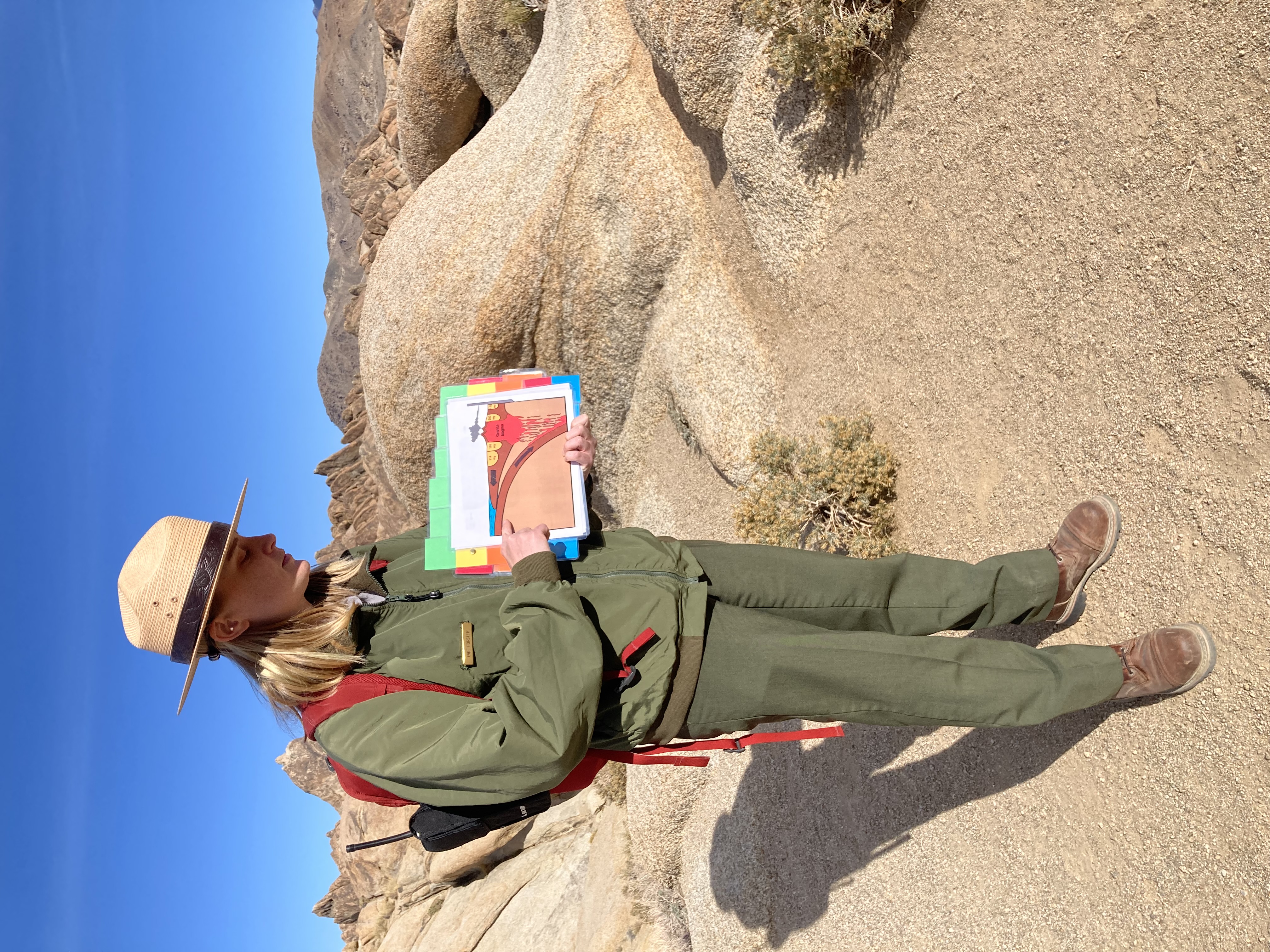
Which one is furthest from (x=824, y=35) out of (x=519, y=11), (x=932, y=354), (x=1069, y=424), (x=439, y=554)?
(x=519, y=11)

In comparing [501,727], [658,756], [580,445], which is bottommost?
[658,756]

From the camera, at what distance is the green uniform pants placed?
292cm

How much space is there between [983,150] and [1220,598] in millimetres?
2585

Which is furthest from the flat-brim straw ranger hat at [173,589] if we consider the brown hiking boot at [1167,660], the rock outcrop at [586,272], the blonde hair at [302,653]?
the rock outcrop at [586,272]

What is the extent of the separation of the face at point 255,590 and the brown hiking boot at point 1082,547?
3.21 m

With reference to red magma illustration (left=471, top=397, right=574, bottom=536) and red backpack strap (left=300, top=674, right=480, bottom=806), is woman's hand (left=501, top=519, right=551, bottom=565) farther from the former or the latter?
red backpack strap (left=300, top=674, right=480, bottom=806)

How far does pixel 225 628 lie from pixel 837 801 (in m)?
4.19

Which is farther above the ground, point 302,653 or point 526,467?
point 526,467

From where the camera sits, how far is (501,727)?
2.39m

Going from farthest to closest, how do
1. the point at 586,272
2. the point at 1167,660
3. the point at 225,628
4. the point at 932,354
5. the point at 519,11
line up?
the point at 519,11 → the point at 586,272 → the point at 932,354 → the point at 1167,660 → the point at 225,628

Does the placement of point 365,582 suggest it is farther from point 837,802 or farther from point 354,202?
point 354,202

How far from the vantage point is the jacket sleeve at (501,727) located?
7.76ft

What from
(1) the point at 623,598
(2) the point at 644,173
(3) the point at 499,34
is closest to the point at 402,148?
(3) the point at 499,34

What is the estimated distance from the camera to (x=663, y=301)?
7645 mm
